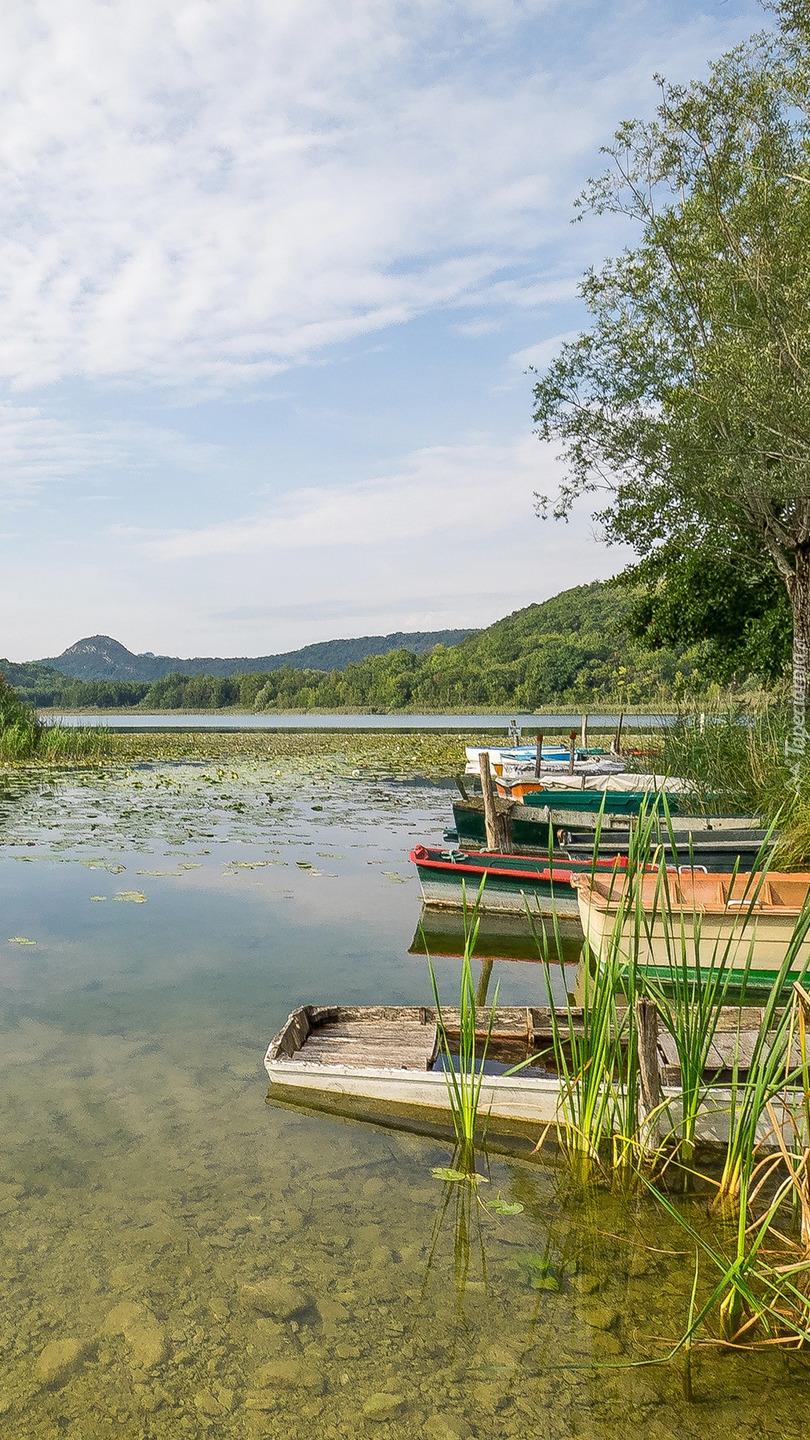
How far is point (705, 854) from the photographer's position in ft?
31.2

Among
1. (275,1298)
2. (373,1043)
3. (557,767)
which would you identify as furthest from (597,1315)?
(557,767)

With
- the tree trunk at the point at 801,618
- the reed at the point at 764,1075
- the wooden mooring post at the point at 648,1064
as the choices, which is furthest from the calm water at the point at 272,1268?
the tree trunk at the point at 801,618

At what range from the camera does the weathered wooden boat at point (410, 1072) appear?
15.2 ft

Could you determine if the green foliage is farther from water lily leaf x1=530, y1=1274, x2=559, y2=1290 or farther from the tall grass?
the tall grass

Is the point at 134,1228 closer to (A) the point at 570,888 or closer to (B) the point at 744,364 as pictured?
(A) the point at 570,888

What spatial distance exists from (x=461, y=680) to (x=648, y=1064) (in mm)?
89919

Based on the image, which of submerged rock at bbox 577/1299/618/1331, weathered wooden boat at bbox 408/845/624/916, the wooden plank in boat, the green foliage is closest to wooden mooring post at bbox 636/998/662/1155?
submerged rock at bbox 577/1299/618/1331

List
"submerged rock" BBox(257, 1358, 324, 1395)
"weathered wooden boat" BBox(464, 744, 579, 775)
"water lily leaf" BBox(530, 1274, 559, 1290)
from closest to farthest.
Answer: "submerged rock" BBox(257, 1358, 324, 1395), "water lily leaf" BBox(530, 1274, 559, 1290), "weathered wooden boat" BBox(464, 744, 579, 775)

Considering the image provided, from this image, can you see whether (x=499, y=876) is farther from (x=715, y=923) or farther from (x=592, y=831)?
(x=715, y=923)

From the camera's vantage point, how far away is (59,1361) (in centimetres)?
304

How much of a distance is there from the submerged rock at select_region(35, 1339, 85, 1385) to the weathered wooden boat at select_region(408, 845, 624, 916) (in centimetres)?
653

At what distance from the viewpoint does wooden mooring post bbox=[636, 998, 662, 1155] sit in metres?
3.98

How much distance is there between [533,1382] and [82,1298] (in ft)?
5.57

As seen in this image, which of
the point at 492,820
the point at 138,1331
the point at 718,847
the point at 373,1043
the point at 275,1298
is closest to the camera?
the point at 138,1331
